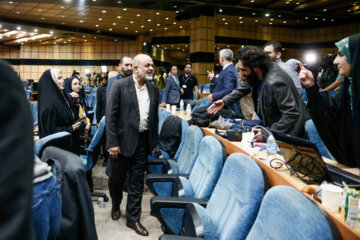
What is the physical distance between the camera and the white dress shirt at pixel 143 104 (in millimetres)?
2811

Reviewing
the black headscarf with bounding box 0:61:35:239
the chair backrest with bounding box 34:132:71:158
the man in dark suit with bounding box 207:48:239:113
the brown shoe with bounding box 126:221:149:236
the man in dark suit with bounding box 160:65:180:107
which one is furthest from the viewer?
the man in dark suit with bounding box 160:65:180:107

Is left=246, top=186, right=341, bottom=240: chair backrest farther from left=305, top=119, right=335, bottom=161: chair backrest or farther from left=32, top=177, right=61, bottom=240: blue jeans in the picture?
left=305, top=119, right=335, bottom=161: chair backrest

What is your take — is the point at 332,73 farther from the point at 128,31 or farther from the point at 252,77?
the point at 128,31

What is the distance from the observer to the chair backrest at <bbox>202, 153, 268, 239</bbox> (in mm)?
1372

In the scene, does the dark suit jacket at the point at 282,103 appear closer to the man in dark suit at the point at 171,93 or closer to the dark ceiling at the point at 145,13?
the man in dark suit at the point at 171,93

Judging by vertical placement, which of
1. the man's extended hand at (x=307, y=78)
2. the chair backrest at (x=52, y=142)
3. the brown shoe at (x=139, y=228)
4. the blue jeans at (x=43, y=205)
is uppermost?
the man's extended hand at (x=307, y=78)

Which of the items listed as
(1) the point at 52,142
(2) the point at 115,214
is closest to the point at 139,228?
(2) the point at 115,214

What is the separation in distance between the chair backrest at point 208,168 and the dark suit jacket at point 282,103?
1.65 ft

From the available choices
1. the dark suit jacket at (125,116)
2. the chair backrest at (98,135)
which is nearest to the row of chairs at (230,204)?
the dark suit jacket at (125,116)

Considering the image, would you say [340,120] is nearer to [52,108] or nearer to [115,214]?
[115,214]

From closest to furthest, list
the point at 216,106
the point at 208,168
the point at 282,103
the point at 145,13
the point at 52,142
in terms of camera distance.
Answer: the point at 52,142 → the point at 208,168 → the point at 282,103 → the point at 216,106 → the point at 145,13

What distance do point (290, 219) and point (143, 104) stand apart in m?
2.01

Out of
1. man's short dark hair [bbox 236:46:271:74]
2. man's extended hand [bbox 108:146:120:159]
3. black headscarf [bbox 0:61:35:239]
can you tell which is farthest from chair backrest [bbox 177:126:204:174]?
black headscarf [bbox 0:61:35:239]

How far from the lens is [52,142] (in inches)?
51.3
